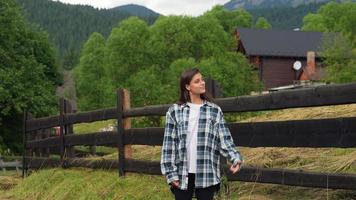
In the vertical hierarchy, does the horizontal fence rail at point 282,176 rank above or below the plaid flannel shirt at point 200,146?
below

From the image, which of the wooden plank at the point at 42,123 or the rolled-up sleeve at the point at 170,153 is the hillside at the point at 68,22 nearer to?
the wooden plank at the point at 42,123

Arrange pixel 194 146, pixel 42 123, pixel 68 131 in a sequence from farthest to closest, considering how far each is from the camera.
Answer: pixel 42 123
pixel 68 131
pixel 194 146

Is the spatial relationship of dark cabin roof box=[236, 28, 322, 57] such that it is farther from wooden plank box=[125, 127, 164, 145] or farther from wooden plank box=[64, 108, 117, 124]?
wooden plank box=[125, 127, 164, 145]

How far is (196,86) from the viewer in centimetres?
454

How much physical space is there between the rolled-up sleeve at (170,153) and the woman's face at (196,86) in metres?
0.26

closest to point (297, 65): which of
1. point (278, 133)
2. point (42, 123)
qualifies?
point (42, 123)

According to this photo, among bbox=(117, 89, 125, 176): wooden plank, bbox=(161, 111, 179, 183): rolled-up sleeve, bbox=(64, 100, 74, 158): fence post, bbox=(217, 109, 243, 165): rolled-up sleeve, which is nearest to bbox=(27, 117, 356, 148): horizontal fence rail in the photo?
Result: bbox=(217, 109, 243, 165): rolled-up sleeve

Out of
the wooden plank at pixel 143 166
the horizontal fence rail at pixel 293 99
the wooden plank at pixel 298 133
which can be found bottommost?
the wooden plank at pixel 143 166

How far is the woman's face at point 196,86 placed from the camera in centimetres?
453

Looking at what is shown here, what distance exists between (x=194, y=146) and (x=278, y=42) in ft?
204

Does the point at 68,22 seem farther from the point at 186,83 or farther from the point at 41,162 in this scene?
the point at 186,83

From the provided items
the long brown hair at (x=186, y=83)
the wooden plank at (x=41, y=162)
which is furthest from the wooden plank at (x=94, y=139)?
the long brown hair at (x=186, y=83)

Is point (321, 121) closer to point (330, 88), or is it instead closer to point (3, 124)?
point (330, 88)

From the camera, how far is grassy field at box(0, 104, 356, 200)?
232 inches
